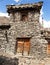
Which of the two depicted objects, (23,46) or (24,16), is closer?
(23,46)

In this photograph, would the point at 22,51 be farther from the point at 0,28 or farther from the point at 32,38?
the point at 0,28

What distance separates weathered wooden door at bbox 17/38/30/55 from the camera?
18234 mm

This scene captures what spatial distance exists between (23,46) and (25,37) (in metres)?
0.96


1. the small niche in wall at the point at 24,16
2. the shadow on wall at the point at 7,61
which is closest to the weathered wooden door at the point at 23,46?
the shadow on wall at the point at 7,61

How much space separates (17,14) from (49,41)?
4438 mm

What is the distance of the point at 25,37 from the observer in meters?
18.3

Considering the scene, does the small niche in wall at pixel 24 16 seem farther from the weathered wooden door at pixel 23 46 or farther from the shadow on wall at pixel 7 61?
the shadow on wall at pixel 7 61

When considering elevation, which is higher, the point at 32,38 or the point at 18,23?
the point at 18,23

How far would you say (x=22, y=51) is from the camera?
18.3m

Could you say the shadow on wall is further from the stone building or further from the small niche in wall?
the small niche in wall

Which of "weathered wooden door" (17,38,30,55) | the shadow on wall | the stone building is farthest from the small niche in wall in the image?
the shadow on wall

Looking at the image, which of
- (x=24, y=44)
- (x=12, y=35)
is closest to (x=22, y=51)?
(x=24, y=44)

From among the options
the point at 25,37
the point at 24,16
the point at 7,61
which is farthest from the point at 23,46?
the point at 24,16

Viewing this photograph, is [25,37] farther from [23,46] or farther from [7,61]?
[7,61]
